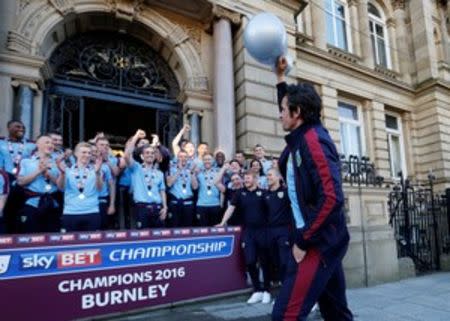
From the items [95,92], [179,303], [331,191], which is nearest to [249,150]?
[95,92]

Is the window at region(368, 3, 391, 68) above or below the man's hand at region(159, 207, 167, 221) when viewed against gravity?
above

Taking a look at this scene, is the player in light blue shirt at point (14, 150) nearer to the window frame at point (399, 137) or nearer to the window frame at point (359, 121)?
the window frame at point (359, 121)

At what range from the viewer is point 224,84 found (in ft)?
32.7

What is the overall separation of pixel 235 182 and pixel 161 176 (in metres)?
1.23

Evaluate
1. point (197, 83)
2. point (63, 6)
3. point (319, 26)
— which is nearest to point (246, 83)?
point (197, 83)

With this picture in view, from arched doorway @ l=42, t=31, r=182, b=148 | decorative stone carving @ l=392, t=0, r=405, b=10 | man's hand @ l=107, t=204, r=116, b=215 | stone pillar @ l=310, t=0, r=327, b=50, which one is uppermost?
decorative stone carving @ l=392, t=0, r=405, b=10

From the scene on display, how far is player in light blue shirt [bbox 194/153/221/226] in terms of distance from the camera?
22.3ft

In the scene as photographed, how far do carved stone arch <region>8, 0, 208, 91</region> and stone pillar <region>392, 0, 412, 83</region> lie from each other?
11712 mm

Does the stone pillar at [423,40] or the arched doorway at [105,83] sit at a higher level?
the stone pillar at [423,40]

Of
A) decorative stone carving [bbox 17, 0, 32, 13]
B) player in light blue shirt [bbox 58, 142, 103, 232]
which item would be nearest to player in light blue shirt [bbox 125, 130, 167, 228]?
player in light blue shirt [bbox 58, 142, 103, 232]

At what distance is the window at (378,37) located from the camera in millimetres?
17672

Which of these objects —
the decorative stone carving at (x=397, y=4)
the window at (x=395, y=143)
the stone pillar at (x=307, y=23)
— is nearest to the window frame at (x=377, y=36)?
the decorative stone carving at (x=397, y=4)

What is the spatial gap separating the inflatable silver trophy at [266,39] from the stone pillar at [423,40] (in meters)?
16.0

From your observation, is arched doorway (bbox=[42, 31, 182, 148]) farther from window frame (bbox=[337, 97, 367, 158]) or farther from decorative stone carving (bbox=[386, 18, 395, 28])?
decorative stone carving (bbox=[386, 18, 395, 28])
